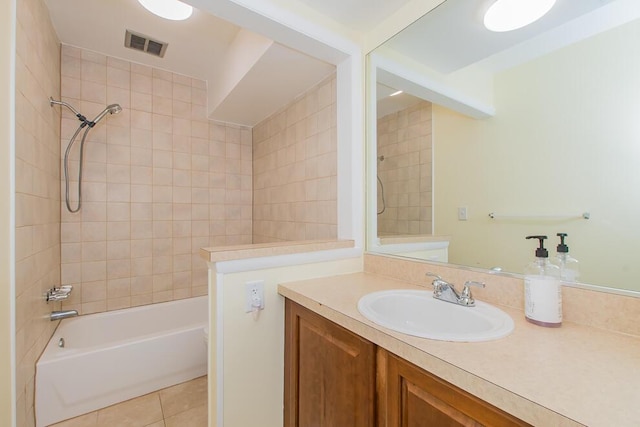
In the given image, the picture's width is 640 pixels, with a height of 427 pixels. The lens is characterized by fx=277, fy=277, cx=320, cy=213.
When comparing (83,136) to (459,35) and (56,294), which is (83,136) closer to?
Result: (56,294)

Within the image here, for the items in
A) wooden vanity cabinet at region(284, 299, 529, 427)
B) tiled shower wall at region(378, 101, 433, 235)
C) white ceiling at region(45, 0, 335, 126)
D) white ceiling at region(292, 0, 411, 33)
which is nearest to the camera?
wooden vanity cabinet at region(284, 299, 529, 427)

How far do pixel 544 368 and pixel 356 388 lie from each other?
50cm

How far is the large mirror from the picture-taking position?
81 centimetres

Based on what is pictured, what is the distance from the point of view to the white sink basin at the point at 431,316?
750mm

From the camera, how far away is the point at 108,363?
1.69 meters

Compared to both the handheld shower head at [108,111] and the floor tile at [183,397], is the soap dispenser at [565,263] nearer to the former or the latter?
the floor tile at [183,397]

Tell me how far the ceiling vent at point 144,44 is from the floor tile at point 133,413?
8.05 feet

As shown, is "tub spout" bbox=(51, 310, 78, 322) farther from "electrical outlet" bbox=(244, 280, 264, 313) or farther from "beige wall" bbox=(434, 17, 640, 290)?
"beige wall" bbox=(434, 17, 640, 290)

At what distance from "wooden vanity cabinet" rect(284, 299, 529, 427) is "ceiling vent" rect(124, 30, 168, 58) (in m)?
2.13

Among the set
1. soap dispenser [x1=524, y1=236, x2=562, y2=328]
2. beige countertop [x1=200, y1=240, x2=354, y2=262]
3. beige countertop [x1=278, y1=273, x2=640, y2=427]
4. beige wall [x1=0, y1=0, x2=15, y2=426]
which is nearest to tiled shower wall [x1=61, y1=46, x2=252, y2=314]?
beige wall [x1=0, y1=0, x2=15, y2=426]

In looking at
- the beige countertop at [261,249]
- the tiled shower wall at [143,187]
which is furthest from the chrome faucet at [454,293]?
the tiled shower wall at [143,187]

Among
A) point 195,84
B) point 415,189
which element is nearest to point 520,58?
point 415,189

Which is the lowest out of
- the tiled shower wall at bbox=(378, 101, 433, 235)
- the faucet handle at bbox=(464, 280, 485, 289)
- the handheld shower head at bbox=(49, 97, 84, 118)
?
the faucet handle at bbox=(464, 280, 485, 289)

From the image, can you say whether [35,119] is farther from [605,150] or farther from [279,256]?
[605,150]
